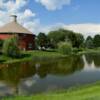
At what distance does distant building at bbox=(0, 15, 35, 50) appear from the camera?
272 ft

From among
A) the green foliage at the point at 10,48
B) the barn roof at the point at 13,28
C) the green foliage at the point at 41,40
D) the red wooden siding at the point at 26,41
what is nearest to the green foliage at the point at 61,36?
the green foliage at the point at 41,40

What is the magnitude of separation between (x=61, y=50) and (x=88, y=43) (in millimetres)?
78536

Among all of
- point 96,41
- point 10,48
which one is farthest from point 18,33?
point 96,41

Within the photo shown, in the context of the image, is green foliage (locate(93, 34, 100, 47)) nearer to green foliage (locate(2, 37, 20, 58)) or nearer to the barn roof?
the barn roof

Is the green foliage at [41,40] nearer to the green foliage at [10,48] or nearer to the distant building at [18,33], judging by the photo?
the distant building at [18,33]

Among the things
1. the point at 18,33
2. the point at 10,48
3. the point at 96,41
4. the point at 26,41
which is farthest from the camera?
the point at 96,41

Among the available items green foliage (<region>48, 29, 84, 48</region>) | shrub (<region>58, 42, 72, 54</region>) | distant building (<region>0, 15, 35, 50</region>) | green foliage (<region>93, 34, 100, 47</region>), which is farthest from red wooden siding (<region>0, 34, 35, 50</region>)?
green foliage (<region>93, 34, 100, 47</region>)

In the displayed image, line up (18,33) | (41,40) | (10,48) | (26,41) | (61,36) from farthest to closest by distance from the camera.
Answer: (61,36), (41,40), (26,41), (18,33), (10,48)

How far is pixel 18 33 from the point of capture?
273 feet

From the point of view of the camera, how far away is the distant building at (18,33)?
82.8 meters

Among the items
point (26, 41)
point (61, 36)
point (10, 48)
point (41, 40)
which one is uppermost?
point (61, 36)

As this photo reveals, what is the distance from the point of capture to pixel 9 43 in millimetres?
60344

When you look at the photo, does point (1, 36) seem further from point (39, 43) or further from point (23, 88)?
point (23, 88)

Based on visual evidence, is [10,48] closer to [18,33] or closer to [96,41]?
[18,33]
